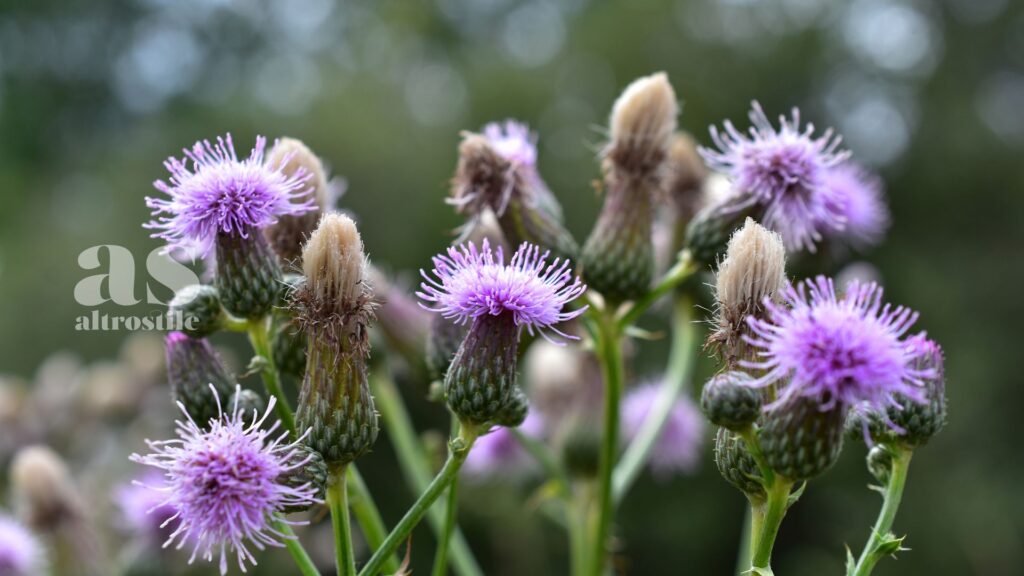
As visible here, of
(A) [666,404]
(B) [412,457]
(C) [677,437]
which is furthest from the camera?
(C) [677,437]

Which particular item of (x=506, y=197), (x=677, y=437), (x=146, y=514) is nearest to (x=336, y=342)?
(x=506, y=197)

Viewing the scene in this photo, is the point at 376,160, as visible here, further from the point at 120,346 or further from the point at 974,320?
the point at 974,320

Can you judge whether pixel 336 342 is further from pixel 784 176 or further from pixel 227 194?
pixel 784 176

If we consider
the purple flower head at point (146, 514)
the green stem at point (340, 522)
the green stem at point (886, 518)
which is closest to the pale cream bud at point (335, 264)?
the green stem at point (340, 522)

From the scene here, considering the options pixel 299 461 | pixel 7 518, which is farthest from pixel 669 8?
pixel 299 461

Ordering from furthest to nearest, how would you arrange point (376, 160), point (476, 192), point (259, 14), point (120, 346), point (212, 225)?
point (259, 14) < point (376, 160) < point (120, 346) < point (476, 192) < point (212, 225)

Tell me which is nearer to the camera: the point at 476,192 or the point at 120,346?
the point at 476,192

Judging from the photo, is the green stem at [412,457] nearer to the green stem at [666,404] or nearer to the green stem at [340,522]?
the green stem at [666,404]
